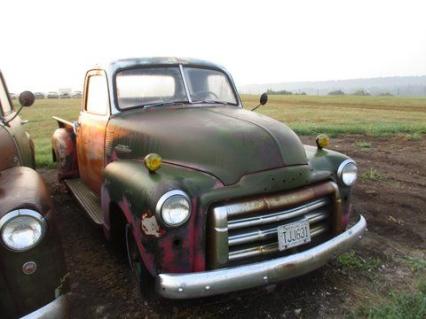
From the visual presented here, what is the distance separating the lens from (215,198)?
8.73 feet

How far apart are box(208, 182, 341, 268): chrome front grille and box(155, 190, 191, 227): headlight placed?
18 centimetres

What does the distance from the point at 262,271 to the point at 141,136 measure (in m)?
1.52

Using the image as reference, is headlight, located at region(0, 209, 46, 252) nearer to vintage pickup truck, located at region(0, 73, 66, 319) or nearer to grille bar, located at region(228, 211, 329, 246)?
vintage pickup truck, located at region(0, 73, 66, 319)

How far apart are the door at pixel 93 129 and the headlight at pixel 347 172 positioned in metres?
2.25

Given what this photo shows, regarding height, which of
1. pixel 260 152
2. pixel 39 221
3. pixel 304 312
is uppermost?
pixel 260 152

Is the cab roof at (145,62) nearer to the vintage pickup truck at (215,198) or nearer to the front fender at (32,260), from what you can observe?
the vintage pickup truck at (215,198)

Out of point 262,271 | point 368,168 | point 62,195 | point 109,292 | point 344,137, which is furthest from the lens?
point 344,137

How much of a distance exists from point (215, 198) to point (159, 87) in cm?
190

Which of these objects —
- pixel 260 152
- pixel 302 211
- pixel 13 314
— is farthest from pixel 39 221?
pixel 302 211

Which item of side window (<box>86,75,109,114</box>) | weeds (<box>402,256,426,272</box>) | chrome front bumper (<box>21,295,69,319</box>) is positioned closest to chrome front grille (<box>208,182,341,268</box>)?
chrome front bumper (<box>21,295,69,319</box>)

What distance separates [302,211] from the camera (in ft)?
9.70

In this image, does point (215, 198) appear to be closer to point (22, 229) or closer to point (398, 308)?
point (22, 229)

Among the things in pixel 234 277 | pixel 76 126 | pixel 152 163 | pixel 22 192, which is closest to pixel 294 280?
pixel 234 277

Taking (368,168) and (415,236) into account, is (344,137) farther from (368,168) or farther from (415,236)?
(415,236)
